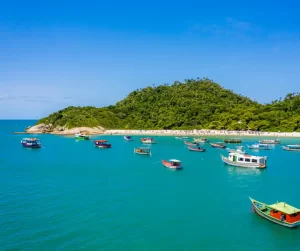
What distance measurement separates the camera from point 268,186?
120 ft

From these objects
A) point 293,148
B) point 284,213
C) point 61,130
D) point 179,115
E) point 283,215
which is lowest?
point 283,215

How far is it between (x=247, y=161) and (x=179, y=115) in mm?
81666

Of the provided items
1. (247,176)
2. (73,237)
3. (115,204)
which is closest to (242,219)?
(115,204)

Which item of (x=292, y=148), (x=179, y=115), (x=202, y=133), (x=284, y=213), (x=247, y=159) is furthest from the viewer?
(x=179, y=115)

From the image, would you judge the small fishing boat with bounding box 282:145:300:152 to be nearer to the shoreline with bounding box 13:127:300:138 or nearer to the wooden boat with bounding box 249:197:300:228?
the shoreline with bounding box 13:127:300:138

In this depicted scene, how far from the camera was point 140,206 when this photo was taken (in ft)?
94.1

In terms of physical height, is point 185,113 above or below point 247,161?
above

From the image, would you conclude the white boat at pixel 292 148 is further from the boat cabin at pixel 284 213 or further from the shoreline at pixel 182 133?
the boat cabin at pixel 284 213

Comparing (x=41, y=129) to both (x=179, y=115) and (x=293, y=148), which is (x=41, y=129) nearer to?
(x=179, y=115)

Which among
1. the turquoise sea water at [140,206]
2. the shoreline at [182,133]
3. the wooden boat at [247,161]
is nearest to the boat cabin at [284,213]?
the turquoise sea water at [140,206]

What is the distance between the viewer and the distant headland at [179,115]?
113188mm

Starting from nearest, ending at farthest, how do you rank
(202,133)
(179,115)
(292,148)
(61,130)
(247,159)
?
(247,159), (292,148), (202,133), (61,130), (179,115)

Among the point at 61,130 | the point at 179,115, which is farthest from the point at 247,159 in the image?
the point at 61,130

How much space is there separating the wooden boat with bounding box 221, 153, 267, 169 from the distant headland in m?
64.6
